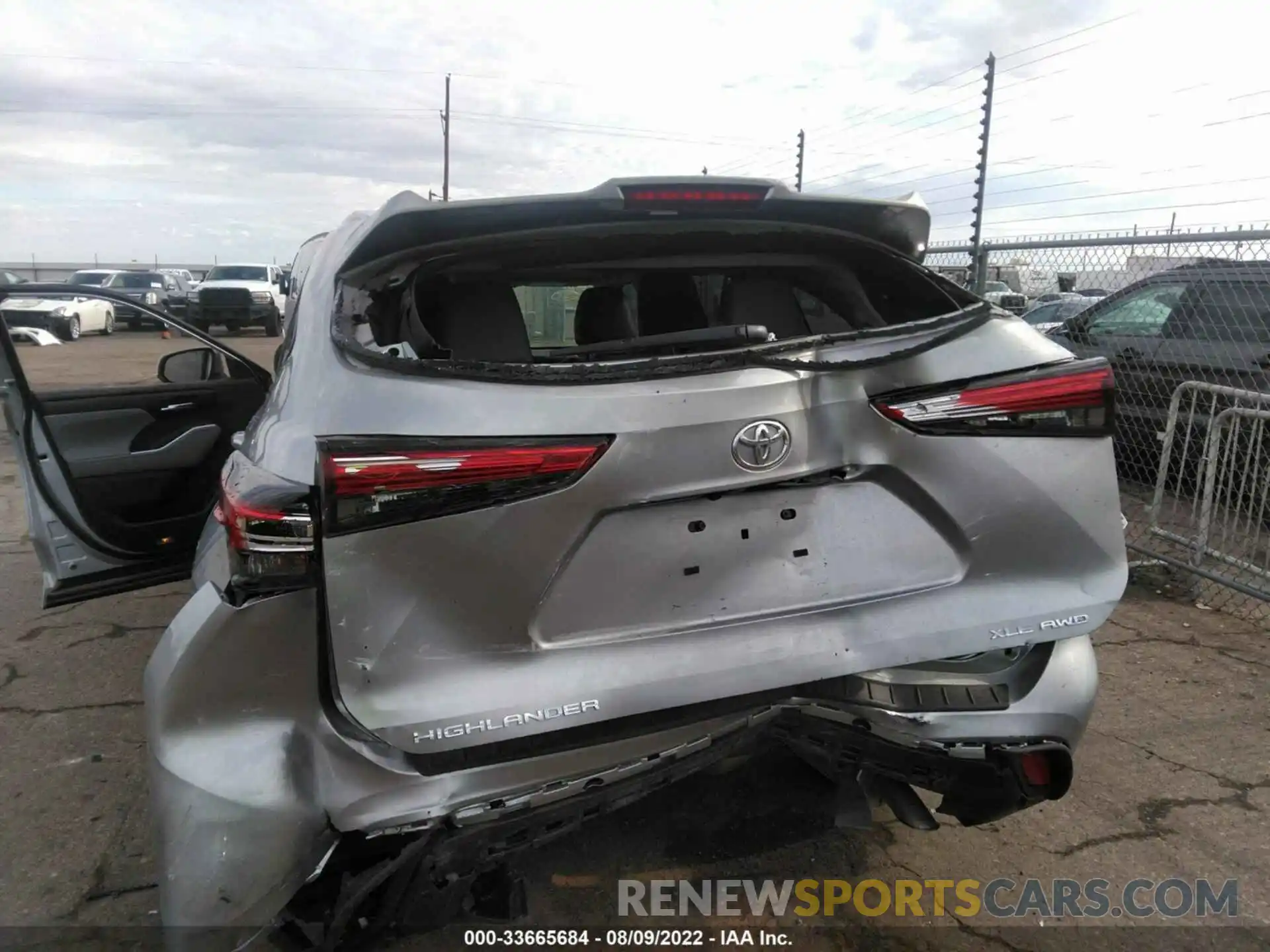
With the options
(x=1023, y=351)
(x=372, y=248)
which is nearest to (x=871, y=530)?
(x=1023, y=351)

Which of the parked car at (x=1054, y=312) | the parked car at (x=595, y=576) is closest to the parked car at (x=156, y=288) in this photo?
the parked car at (x=1054, y=312)

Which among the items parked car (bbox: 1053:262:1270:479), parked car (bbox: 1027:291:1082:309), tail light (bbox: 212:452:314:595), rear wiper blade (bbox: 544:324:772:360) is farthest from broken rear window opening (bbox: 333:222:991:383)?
parked car (bbox: 1027:291:1082:309)

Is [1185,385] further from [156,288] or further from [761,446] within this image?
[156,288]

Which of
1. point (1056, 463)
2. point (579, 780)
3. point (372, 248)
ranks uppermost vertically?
point (372, 248)

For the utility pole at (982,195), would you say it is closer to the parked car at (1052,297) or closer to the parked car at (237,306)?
Result: the parked car at (1052,297)

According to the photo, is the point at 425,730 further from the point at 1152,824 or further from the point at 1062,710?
the point at 1152,824

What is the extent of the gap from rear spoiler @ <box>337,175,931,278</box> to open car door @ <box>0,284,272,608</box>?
1.66 m

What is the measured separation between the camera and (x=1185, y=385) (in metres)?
5.07

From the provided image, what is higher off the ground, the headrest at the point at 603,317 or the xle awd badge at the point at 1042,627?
the headrest at the point at 603,317

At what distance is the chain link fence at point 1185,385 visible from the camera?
490 cm

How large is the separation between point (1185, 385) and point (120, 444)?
5313 millimetres

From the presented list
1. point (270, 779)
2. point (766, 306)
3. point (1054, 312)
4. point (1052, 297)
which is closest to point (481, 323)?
point (766, 306)

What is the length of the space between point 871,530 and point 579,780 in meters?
0.79

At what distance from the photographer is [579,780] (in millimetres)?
1772
